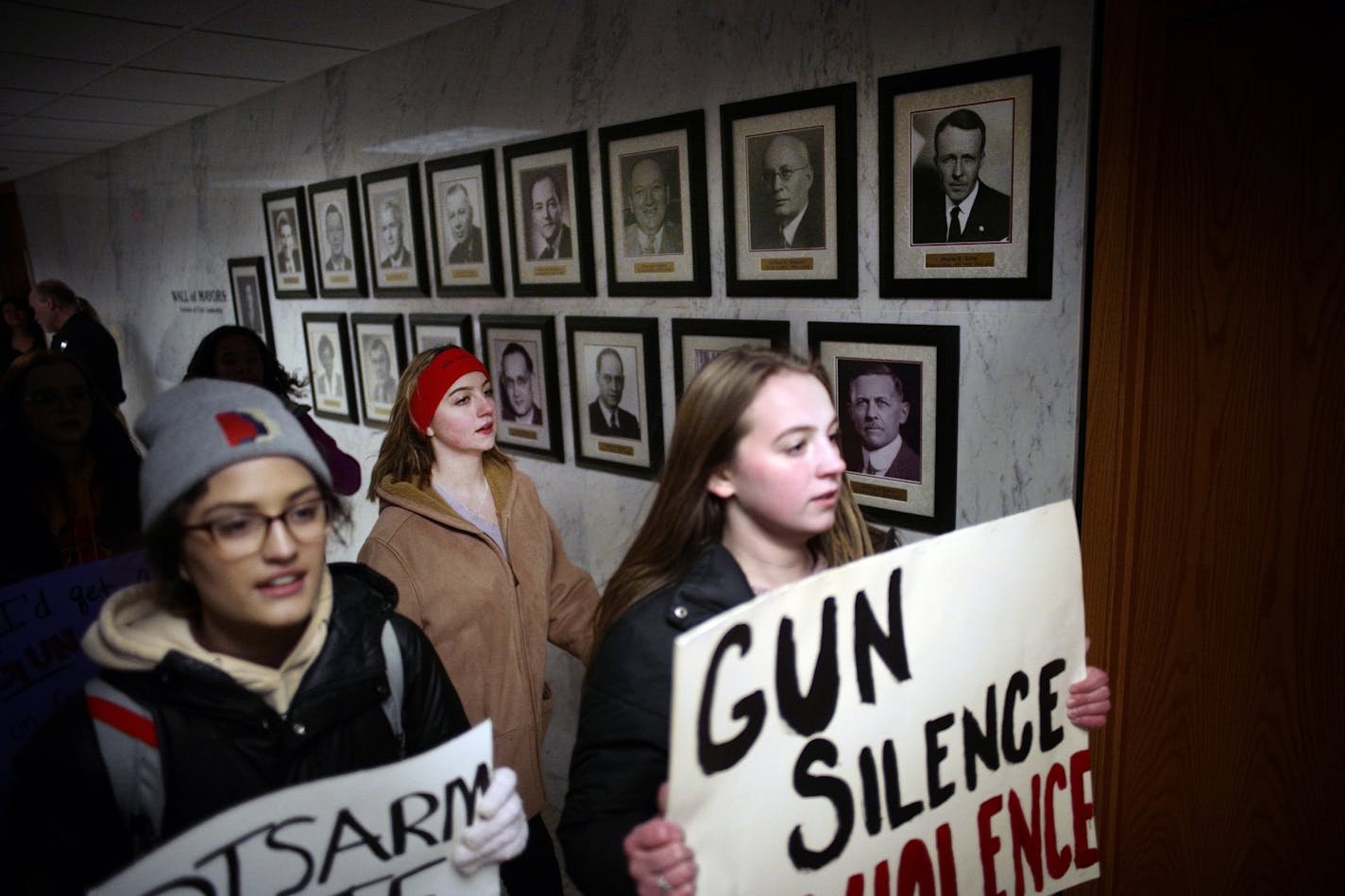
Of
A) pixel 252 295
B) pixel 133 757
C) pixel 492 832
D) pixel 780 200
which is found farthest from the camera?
pixel 252 295

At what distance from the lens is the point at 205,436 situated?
1028 mm

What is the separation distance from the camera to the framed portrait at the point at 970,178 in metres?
1.79

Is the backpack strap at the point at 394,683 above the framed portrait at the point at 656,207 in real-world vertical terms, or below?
below

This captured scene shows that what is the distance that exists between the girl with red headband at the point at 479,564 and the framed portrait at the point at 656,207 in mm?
714

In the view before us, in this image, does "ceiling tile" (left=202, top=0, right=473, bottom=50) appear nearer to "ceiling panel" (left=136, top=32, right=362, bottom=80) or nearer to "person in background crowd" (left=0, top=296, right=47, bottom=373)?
"ceiling panel" (left=136, top=32, right=362, bottom=80)

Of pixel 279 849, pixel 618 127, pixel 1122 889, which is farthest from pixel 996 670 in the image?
pixel 618 127

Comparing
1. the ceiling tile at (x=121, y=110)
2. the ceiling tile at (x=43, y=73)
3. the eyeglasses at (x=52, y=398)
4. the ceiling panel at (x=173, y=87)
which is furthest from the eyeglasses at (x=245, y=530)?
the ceiling tile at (x=121, y=110)

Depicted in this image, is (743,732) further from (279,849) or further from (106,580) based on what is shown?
(106,580)

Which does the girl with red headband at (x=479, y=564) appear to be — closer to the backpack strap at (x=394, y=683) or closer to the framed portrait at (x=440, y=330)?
the backpack strap at (x=394, y=683)

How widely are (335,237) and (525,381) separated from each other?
149 cm

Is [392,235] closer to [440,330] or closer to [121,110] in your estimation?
[440,330]

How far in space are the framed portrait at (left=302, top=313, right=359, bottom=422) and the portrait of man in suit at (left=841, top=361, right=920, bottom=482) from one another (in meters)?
2.82

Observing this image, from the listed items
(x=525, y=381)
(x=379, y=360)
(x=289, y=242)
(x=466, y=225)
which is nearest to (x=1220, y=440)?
(x=525, y=381)

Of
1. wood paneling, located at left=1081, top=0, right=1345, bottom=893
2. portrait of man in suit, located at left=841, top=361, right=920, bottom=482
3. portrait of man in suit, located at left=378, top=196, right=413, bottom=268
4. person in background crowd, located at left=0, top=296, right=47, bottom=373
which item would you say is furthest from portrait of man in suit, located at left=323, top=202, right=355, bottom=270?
person in background crowd, located at left=0, top=296, right=47, bottom=373
